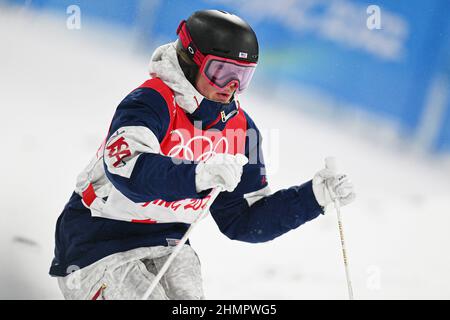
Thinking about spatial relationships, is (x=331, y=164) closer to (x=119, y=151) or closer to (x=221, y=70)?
(x=221, y=70)

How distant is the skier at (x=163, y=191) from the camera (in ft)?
10.1

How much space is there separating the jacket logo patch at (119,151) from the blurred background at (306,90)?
2.36 m

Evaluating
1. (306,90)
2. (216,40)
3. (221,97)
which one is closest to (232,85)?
(221,97)

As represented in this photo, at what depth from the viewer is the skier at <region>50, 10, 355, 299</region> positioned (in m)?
3.08

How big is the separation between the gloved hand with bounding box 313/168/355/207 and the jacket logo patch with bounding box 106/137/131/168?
956 millimetres

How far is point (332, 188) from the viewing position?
11.3 ft

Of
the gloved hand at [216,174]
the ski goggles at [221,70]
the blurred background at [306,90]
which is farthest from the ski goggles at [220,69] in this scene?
the blurred background at [306,90]

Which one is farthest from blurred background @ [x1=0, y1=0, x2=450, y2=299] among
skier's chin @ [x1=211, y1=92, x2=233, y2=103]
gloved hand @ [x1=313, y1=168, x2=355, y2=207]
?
skier's chin @ [x1=211, y1=92, x2=233, y2=103]

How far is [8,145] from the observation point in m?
5.44

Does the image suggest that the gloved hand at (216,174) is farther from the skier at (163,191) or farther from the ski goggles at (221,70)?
the ski goggles at (221,70)

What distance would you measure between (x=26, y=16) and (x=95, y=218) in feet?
12.1

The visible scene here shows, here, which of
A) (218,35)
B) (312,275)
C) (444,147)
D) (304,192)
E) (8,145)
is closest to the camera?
(218,35)

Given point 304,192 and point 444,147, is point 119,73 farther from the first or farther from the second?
point 304,192

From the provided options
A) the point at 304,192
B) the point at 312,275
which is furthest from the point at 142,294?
the point at 312,275
